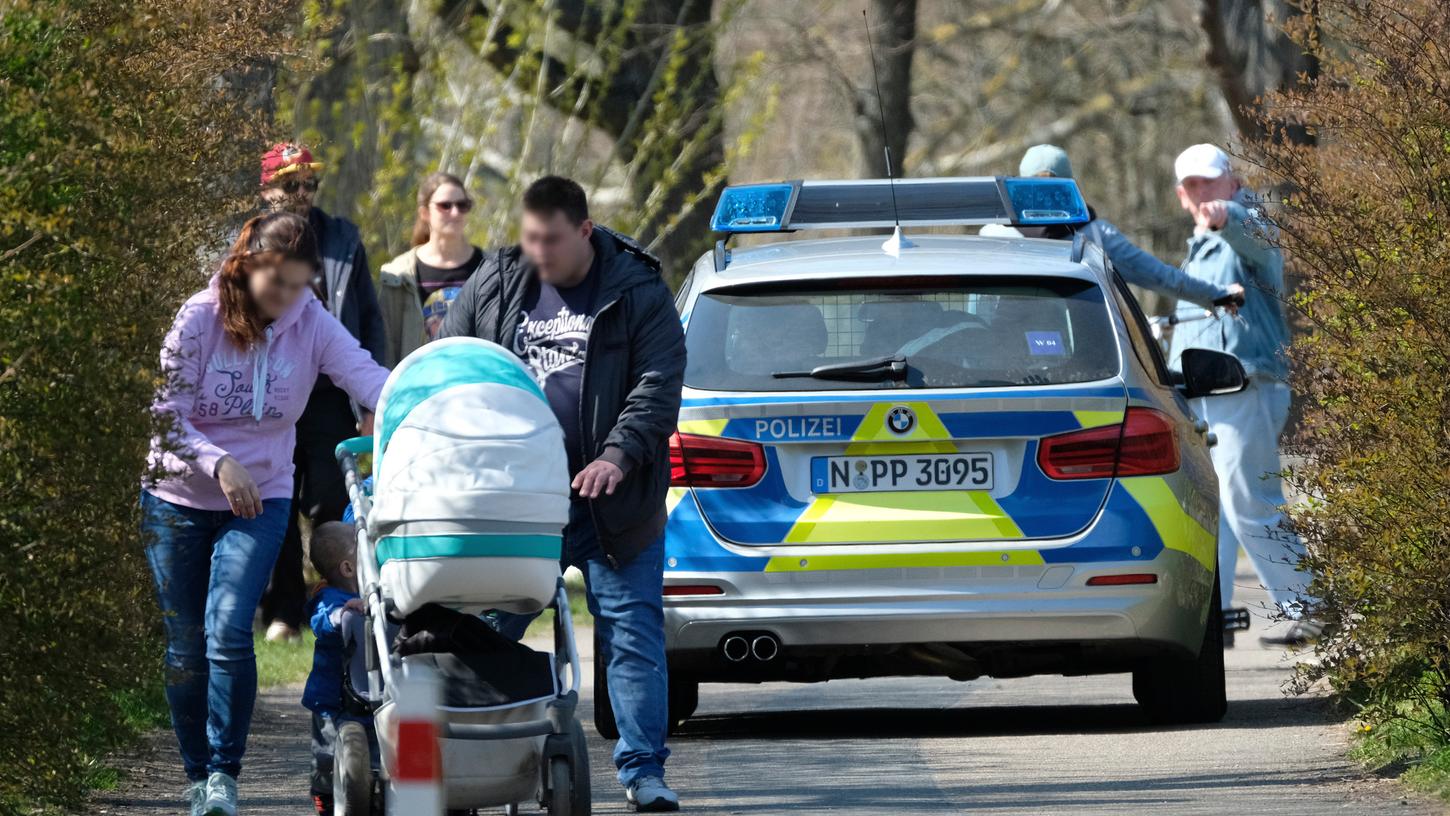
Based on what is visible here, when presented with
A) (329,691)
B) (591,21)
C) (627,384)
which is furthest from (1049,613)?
(591,21)

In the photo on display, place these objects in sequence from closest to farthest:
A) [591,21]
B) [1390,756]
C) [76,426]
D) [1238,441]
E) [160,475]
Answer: [76,426], [160,475], [1390,756], [1238,441], [591,21]

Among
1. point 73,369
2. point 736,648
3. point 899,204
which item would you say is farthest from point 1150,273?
point 73,369

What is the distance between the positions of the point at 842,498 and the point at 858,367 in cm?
42

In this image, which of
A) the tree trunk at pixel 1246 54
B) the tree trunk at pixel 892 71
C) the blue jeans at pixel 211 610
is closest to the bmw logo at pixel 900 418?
the blue jeans at pixel 211 610

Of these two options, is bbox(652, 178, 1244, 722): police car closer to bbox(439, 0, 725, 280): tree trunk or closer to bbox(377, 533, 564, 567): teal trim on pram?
bbox(377, 533, 564, 567): teal trim on pram

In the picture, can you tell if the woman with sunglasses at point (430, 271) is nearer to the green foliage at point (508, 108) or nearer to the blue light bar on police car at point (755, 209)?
the blue light bar on police car at point (755, 209)

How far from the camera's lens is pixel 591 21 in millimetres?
19234

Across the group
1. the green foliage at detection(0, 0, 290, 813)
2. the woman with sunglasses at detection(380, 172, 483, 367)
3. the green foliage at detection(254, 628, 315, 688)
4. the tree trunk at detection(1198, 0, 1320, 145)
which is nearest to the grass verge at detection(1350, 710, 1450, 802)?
the green foliage at detection(0, 0, 290, 813)

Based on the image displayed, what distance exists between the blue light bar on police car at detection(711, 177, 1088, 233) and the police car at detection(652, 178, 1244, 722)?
65 centimetres

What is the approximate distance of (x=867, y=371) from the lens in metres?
8.34

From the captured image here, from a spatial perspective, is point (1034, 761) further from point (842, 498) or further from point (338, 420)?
point (338, 420)

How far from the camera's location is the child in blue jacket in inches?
261

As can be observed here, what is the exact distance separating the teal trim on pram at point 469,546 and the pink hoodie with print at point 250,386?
1.08m

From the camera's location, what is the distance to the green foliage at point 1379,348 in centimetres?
728
